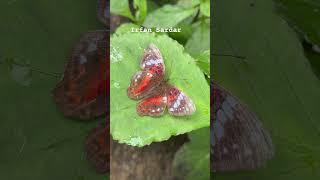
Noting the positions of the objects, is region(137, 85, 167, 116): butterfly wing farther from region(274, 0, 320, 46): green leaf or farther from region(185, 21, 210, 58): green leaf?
region(274, 0, 320, 46): green leaf

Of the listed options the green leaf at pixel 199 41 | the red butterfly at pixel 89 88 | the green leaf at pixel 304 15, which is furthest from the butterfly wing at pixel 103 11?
the green leaf at pixel 304 15

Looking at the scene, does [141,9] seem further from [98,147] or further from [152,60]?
[98,147]

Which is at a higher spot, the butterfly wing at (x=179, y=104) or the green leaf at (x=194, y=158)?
the butterfly wing at (x=179, y=104)

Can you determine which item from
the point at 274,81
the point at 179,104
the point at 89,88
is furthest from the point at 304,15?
the point at 89,88

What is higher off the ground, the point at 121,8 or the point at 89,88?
the point at 121,8

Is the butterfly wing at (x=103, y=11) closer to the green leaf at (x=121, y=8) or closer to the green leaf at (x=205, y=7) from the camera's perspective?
the green leaf at (x=121, y=8)

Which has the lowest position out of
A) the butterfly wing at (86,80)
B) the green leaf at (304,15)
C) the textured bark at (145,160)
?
the textured bark at (145,160)

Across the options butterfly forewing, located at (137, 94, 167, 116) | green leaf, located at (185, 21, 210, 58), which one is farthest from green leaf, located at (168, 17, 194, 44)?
butterfly forewing, located at (137, 94, 167, 116)
